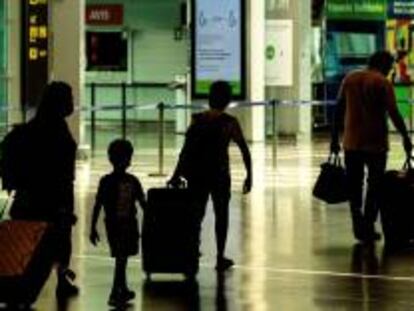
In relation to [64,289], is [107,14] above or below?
above

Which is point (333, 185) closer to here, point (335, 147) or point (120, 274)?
point (335, 147)

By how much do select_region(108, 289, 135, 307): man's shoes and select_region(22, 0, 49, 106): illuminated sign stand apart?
16.6 metres

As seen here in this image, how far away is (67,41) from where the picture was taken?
2772cm

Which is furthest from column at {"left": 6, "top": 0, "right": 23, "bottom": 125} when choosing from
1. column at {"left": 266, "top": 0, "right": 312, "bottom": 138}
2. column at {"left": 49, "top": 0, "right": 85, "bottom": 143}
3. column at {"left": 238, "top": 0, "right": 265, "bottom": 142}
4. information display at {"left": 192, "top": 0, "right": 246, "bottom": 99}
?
column at {"left": 266, "top": 0, "right": 312, "bottom": 138}

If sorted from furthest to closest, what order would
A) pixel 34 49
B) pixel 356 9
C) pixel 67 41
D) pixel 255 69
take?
pixel 356 9
pixel 255 69
pixel 34 49
pixel 67 41

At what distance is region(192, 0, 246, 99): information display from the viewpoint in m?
32.6

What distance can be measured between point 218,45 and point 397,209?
57.8 feet

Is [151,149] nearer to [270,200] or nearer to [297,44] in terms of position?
[297,44]

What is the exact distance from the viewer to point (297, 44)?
37125 mm

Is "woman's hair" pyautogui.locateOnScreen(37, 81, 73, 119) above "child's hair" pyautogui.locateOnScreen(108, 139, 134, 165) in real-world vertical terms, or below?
above

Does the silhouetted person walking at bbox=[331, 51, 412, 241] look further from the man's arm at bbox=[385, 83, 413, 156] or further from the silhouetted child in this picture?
the silhouetted child

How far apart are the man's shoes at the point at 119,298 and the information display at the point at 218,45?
68.8 feet

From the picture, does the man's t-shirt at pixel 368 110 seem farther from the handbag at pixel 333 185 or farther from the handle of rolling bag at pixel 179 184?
the handle of rolling bag at pixel 179 184

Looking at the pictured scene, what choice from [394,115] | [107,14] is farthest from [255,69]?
[394,115]
